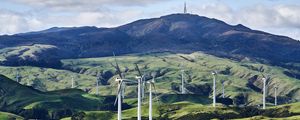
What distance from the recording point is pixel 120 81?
15275 cm
